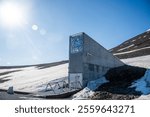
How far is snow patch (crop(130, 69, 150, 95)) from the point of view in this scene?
19869 mm

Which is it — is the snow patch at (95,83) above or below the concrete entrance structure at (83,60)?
below

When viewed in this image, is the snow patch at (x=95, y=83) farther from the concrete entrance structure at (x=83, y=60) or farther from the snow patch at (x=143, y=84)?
the snow patch at (x=143, y=84)

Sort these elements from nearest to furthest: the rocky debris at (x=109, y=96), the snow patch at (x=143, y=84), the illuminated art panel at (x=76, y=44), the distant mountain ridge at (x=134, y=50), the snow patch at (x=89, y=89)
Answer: the rocky debris at (x=109, y=96) < the snow patch at (x=143, y=84) < the snow patch at (x=89, y=89) < the illuminated art panel at (x=76, y=44) < the distant mountain ridge at (x=134, y=50)

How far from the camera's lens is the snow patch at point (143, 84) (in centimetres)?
1987

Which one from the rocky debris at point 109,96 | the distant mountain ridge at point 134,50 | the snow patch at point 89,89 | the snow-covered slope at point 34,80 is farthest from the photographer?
the distant mountain ridge at point 134,50

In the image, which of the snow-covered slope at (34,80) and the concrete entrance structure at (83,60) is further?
the snow-covered slope at (34,80)

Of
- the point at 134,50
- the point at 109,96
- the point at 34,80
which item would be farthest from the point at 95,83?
the point at 134,50

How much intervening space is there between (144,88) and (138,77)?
5059 mm

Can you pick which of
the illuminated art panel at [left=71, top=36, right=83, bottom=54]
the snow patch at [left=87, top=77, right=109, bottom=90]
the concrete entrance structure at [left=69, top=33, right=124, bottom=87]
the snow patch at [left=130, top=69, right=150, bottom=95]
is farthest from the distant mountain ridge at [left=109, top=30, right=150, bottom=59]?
the illuminated art panel at [left=71, top=36, right=83, bottom=54]

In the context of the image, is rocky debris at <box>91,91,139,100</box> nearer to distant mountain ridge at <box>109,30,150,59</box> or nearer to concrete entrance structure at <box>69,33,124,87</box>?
concrete entrance structure at <box>69,33,124,87</box>

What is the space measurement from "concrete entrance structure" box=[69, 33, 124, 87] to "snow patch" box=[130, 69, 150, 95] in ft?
19.8

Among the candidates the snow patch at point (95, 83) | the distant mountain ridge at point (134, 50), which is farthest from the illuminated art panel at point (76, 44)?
the distant mountain ridge at point (134, 50)

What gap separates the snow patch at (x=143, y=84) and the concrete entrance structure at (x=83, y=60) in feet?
19.8

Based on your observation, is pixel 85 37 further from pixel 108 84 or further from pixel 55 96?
pixel 55 96
